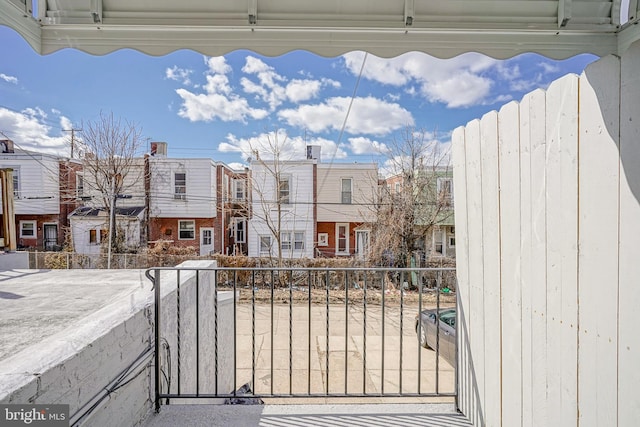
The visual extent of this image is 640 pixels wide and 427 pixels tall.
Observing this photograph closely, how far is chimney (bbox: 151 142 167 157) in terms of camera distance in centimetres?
1084

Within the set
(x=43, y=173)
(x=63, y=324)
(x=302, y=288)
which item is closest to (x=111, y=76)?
(x=43, y=173)

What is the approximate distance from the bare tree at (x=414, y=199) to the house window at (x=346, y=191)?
224 centimetres

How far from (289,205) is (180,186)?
3834 mm

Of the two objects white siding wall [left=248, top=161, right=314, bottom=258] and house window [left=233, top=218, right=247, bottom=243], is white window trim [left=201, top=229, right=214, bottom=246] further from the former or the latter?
white siding wall [left=248, top=161, right=314, bottom=258]

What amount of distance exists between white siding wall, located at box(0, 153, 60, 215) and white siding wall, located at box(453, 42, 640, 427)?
43.3 ft

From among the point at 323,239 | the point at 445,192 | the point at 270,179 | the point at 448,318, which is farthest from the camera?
the point at 323,239

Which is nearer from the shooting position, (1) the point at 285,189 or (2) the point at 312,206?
(1) the point at 285,189

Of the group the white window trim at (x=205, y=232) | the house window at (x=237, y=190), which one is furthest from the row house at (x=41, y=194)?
the house window at (x=237, y=190)

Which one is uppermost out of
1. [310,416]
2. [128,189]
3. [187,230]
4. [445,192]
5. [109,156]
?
[109,156]

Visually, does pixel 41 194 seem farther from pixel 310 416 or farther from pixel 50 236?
pixel 310 416

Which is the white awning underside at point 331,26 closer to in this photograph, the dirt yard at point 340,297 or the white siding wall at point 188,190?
the dirt yard at point 340,297

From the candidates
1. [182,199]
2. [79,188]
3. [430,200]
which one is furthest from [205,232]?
[430,200]

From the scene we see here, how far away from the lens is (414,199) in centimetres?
930

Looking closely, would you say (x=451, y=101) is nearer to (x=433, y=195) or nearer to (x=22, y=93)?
(x=433, y=195)
